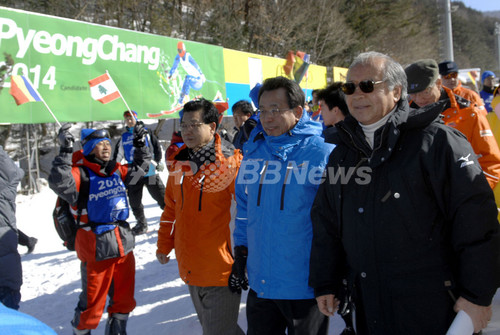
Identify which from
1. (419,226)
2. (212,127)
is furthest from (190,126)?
(419,226)

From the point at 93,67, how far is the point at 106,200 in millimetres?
6087

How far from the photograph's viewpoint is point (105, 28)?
877cm

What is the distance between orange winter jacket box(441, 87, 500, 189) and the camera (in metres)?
2.83

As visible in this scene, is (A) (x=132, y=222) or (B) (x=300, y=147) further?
(A) (x=132, y=222)

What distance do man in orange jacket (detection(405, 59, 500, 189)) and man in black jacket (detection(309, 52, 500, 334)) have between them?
133 cm

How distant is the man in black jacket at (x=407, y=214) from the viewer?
5.02 ft

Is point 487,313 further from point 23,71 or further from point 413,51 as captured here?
point 413,51

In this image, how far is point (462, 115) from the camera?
3.04 meters

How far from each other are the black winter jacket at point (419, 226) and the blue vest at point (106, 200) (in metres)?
2.26

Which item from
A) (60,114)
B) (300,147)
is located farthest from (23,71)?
(300,147)

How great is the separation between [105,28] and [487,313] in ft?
29.9

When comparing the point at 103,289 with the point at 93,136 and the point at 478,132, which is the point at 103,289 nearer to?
the point at 93,136

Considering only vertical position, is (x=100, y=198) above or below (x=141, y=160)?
below

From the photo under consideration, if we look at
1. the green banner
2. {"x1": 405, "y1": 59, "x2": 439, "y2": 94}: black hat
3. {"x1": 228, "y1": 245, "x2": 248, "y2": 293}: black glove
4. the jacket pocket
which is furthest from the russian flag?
{"x1": 405, "y1": 59, "x2": 439, "y2": 94}: black hat
